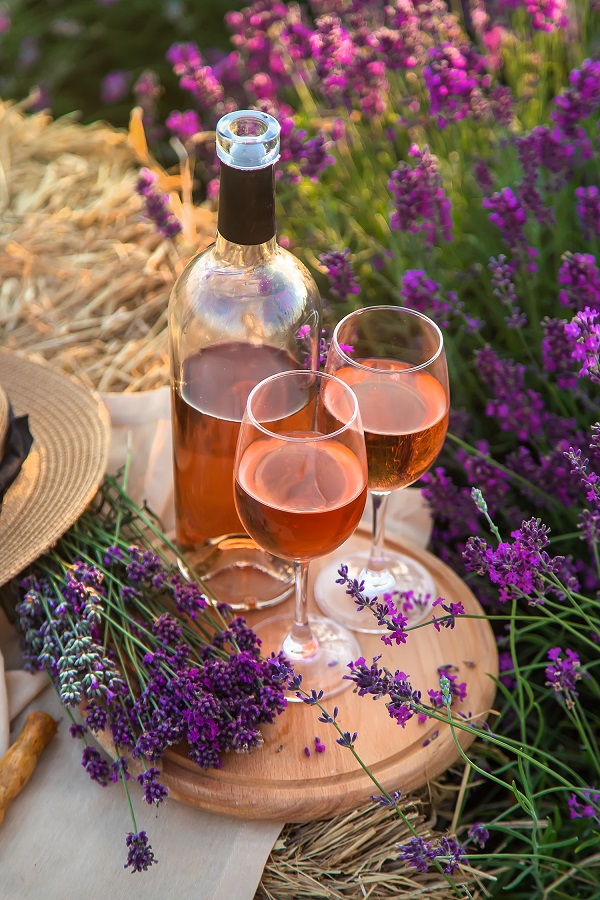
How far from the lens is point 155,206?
69.5 inches

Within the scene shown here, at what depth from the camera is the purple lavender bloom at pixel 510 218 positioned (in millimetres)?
1548

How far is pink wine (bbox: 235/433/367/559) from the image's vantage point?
1071 millimetres

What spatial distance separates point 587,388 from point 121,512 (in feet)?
2.71

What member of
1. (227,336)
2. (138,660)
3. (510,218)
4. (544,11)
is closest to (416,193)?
(510,218)

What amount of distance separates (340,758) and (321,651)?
0.57 feet

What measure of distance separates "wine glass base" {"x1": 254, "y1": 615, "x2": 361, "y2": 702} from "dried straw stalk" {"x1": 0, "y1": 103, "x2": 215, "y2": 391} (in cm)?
65

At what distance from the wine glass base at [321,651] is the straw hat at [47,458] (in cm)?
32

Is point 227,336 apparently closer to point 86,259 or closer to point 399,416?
point 399,416

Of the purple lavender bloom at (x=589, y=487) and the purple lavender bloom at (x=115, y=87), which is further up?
the purple lavender bloom at (x=589, y=487)

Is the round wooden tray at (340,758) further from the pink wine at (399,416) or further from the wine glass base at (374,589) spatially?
the pink wine at (399,416)

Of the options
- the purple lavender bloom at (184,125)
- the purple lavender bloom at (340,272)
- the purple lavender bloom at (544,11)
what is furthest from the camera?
the purple lavender bloom at (184,125)

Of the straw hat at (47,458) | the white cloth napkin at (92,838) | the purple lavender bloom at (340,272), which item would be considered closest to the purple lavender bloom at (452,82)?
the purple lavender bloom at (340,272)

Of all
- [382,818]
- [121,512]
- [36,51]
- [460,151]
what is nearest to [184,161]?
[460,151]

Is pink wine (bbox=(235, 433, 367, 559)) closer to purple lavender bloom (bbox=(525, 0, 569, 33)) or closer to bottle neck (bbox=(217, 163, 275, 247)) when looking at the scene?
bottle neck (bbox=(217, 163, 275, 247))
